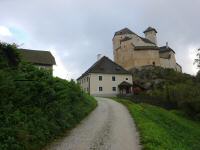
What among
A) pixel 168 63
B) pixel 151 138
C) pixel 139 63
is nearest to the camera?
→ pixel 151 138

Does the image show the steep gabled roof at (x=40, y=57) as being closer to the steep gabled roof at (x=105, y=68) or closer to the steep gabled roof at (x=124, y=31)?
the steep gabled roof at (x=105, y=68)

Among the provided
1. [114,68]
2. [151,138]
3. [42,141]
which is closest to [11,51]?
[42,141]

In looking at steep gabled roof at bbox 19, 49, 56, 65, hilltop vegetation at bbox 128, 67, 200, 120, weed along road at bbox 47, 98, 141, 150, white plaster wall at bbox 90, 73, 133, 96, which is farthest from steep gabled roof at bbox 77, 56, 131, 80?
weed along road at bbox 47, 98, 141, 150

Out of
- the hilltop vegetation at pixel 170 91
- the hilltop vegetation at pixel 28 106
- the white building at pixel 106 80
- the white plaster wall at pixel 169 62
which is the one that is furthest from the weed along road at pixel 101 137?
the white plaster wall at pixel 169 62

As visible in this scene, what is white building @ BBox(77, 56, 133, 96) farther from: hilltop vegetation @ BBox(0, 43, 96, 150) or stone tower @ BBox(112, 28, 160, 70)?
hilltop vegetation @ BBox(0, 43, 96, 150)

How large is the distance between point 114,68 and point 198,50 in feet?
112

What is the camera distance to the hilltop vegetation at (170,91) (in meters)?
47.6

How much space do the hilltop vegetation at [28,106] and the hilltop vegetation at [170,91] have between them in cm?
2524

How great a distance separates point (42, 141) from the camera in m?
17.0

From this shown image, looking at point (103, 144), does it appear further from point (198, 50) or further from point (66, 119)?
point (198, 50)

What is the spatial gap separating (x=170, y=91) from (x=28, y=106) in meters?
42.0

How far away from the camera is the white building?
7625 centimetres

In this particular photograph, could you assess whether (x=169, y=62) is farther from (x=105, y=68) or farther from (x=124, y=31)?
(x=105, y=68)

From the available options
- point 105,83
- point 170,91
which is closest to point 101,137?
point 170,91
